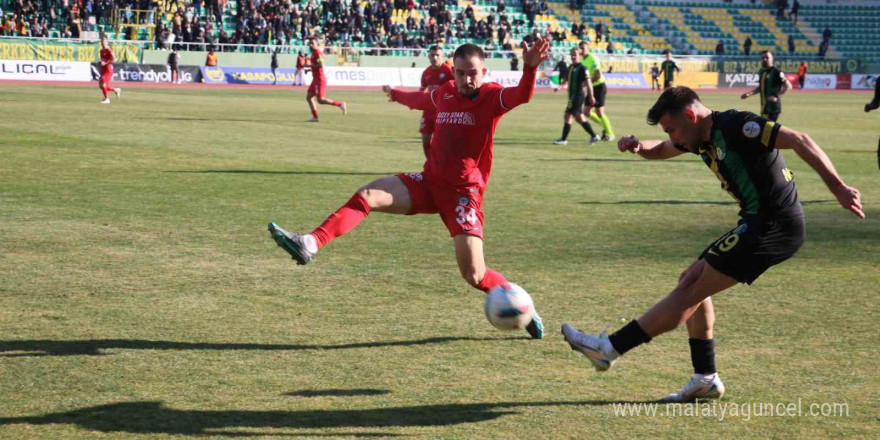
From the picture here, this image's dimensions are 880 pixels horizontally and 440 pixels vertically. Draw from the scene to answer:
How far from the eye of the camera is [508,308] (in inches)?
256

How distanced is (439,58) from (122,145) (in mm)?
7433

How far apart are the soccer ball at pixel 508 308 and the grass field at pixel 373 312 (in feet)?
0.94

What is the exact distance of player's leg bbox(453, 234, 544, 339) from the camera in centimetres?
705

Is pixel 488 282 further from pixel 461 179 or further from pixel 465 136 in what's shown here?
pixel 465 136

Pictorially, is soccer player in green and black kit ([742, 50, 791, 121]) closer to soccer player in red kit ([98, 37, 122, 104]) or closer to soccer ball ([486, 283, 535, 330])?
→ soccer ball ([486, 283, 535, 330])

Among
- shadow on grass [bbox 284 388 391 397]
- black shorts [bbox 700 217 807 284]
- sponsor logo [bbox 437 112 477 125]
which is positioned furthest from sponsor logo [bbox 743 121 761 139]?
shadow on grass [bbox 284 388 391 397]

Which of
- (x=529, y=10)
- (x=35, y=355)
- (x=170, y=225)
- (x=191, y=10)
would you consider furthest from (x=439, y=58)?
(x=529, y=10)

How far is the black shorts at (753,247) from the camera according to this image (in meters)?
5.61

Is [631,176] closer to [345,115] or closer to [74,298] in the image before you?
[74,298]

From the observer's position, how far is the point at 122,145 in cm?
2055

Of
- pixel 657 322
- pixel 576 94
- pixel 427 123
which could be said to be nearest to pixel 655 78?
pixel 576 94

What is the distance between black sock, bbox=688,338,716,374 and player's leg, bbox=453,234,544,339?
132 cm

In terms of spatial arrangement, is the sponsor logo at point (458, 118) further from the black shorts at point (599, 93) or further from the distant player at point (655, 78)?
the distant player at point (655, 78)

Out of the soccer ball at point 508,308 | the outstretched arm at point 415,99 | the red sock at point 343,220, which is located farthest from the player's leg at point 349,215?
the soccer ball at point 508,308
